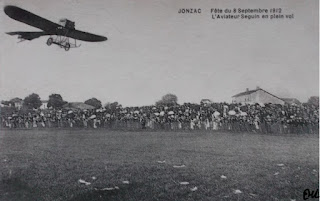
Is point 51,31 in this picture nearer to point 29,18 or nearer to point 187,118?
point 29,18

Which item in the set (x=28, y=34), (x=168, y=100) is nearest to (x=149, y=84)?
(x=168, y=100)

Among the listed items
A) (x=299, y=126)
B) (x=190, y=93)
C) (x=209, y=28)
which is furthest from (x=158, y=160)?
(x=299, y=126)

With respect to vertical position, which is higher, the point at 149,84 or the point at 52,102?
the point at 149,84

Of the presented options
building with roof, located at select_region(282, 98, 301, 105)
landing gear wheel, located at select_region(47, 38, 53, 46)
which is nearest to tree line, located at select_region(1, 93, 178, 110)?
landing gear wheel, located at select_region(47, 38, 53, 46)

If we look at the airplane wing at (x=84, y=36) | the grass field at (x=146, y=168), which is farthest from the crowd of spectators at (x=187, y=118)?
the airplane wing at (x=84, y=36)

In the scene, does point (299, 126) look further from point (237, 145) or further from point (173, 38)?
point (173, 38)

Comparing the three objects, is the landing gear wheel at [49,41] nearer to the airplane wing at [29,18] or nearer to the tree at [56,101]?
the airplane wing at [29,18]
